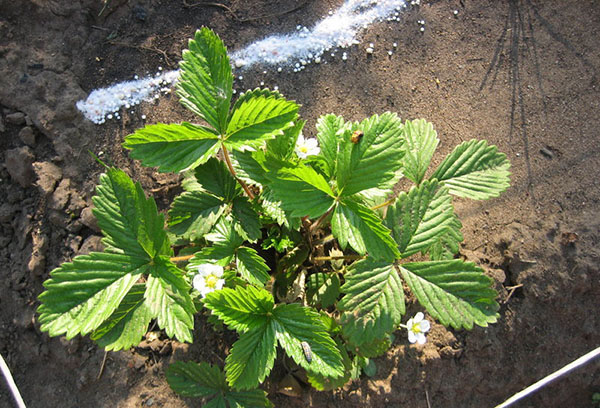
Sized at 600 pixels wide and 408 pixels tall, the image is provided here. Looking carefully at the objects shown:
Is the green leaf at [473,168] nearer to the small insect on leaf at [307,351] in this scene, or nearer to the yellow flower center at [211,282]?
the small insect on leaf at [307,351]

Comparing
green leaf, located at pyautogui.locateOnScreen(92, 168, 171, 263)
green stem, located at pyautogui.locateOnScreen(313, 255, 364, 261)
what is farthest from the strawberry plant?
green stem, located at pyautogui.locateOnScreen(313, 255, 364, 261)

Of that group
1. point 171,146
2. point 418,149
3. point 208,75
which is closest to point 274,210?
point 171,146

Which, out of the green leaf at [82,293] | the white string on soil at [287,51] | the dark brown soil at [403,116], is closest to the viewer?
the green leaf at [82,293]

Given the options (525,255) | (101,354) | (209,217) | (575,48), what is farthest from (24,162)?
(575,48)

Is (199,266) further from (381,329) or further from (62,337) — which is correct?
(62,337)

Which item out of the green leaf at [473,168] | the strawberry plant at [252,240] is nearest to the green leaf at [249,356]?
the strawberry plant at [252,240]

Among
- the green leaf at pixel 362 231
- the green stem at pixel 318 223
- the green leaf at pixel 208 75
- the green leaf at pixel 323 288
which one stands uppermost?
the green leaf at pixel 208 75
